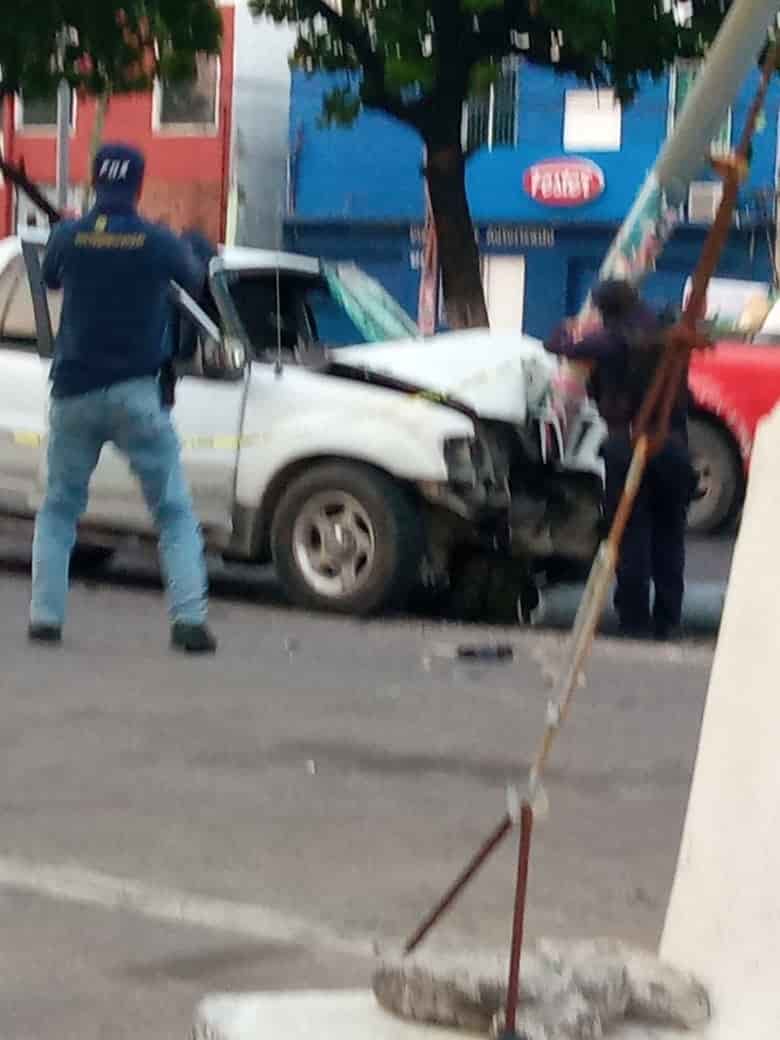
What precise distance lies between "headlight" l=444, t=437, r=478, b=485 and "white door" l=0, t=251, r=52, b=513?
216 centimetres

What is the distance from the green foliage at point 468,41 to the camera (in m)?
18.3

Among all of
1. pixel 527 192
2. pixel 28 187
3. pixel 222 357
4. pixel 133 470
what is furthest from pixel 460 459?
pixel 527 192

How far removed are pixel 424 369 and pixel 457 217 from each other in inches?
364

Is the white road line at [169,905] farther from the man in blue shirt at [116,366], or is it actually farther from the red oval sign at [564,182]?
the red oval sign at [564,182]

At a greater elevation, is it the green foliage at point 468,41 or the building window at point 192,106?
the green foliage at point 468,41

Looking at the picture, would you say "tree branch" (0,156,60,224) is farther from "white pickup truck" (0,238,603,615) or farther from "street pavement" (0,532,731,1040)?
"street pavement" (0,532,731,1040)

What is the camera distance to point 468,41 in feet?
62.1

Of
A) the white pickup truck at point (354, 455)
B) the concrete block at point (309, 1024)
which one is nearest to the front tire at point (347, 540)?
the white pickup truck at point (354, 455)

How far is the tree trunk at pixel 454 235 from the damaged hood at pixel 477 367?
8467 mm

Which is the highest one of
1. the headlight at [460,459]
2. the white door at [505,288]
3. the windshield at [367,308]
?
the windshield at [367,308]

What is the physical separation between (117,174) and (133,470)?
45.1 inches

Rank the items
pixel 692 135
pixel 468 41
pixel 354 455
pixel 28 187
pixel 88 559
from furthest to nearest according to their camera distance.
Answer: pixel 468 41 < pixel 28 187 < pixel 88 559 < pixel 354 455 < pixel 692 135

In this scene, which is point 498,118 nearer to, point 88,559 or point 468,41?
point 468,41

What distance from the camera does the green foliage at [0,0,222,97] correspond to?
19.9 metres
